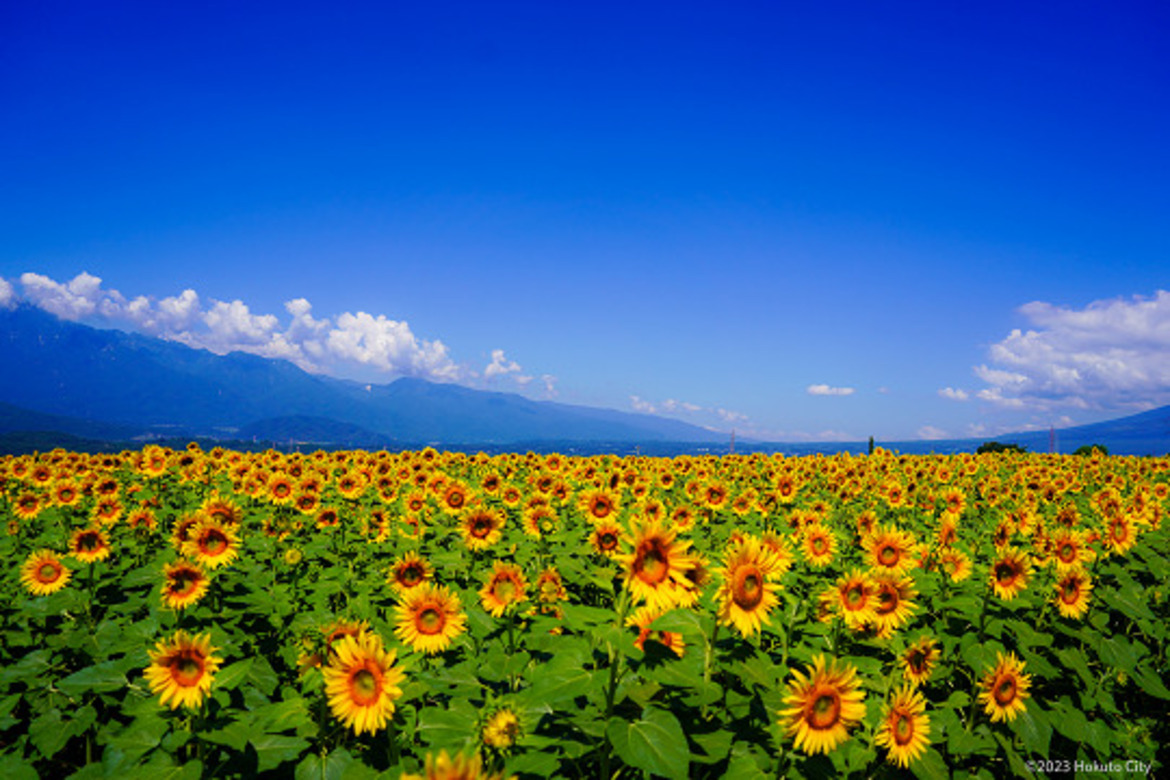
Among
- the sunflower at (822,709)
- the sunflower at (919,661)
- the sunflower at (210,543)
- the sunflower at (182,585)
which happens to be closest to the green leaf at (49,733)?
the sunflower at (182,585)

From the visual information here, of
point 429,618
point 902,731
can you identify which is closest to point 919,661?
point 902,731

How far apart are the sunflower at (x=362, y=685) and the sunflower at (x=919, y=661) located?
3.59 m

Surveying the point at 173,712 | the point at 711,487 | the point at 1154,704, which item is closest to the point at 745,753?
the point at 173,712

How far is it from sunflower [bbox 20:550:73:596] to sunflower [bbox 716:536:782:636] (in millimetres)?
6365

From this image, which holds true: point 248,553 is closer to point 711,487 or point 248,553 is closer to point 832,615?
point 832,615

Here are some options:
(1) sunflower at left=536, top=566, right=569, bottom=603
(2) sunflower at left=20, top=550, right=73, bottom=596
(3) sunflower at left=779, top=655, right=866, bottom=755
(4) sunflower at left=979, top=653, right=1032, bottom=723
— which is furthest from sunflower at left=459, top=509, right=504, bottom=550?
(4) sunflower at left=979, top=653, right=1032, bottom=723

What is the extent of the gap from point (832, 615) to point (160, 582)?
5.32 metres

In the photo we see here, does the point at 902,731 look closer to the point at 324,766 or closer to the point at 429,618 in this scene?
the point at 429,618

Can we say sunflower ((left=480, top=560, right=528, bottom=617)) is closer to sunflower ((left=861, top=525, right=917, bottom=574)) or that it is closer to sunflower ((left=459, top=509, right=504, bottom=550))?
sunflower ((left=459, top=509, right=504, bottom=550))

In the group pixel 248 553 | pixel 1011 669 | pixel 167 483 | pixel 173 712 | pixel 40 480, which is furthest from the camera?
pixel 167 483

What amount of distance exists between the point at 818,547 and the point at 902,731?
298 centimetres

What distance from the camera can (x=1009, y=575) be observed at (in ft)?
15.3

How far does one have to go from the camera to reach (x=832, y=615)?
430 cm

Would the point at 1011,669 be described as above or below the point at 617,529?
below
